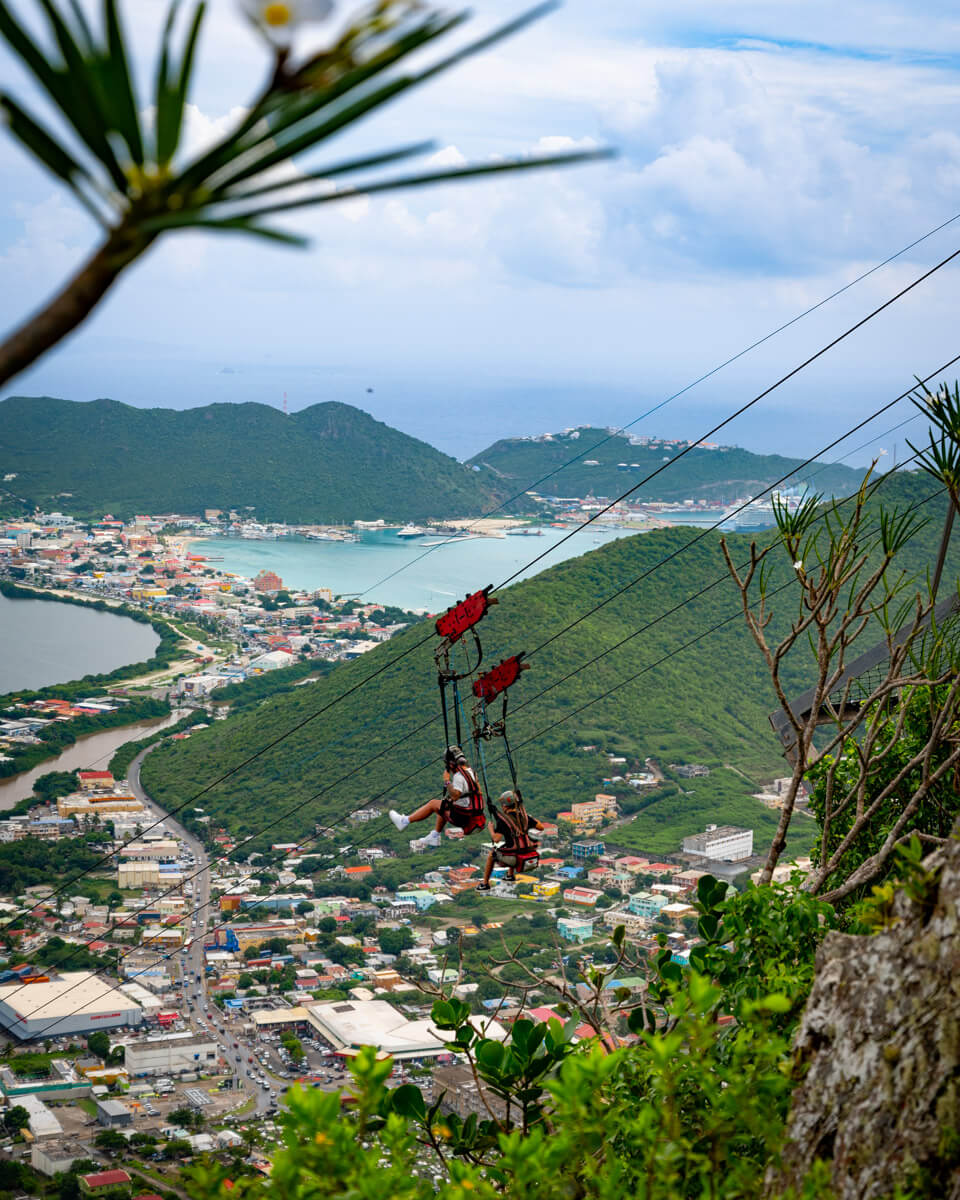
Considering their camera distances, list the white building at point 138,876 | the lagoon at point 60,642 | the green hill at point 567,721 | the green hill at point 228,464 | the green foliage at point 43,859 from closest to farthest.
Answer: the green foliage at point 43,859 < the white building at point 138,876 < the green hill at point 567,721 < the lagoon at point 60,642 < the green hill at point 228,464

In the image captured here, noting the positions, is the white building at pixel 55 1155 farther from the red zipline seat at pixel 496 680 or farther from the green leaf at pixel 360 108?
the green leaf at pixel 360 108

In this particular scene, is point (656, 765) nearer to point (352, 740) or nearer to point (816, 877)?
point (352, 740)

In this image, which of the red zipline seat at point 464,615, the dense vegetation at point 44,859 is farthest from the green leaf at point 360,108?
the dense vegetation at point 44,859

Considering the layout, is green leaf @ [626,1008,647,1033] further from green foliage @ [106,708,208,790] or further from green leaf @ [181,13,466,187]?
green foliage @ [106,708,208,790]

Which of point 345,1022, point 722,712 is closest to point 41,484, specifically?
point 722,712

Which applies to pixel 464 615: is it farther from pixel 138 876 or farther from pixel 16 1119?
pixel 138 876
